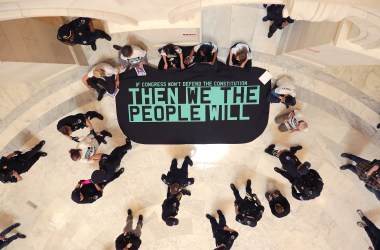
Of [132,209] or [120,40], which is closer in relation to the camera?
[120,40]

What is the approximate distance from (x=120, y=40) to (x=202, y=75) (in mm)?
1884

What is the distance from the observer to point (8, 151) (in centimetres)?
789

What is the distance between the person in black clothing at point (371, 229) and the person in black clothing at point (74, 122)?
6.63 m

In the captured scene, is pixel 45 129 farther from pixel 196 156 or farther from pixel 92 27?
pixel 196 156

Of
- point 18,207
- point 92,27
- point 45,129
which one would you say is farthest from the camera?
point 18,207

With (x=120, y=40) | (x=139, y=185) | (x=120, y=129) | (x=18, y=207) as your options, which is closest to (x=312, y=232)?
(x=139, y=185)

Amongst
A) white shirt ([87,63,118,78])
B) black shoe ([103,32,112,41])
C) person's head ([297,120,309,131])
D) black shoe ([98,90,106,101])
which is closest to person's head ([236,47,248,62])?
person's head ([297,120,309,131])

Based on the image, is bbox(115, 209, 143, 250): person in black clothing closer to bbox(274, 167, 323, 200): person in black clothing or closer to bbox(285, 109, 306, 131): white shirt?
bbox(274, 167, 323, 200): person in black clothing

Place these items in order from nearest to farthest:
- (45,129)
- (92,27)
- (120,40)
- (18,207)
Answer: (92,27) < (120,40) < (45,129) < (18,207)

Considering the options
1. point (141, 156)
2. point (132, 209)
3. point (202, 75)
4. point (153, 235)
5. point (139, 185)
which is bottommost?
point (153, 235)

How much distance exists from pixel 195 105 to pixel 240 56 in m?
1.50

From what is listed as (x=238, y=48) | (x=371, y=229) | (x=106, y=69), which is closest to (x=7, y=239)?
(x=106, y=69)

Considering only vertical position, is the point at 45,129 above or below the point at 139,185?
above

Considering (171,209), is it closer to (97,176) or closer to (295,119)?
(97,176)
